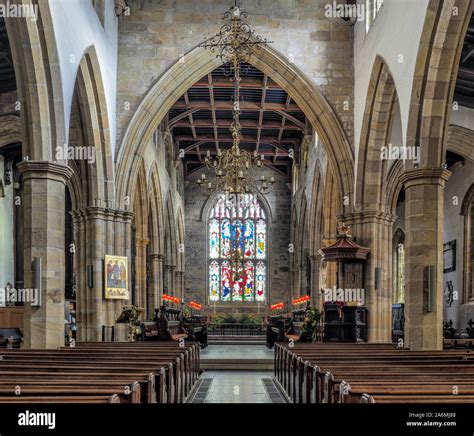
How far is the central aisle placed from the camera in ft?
32.4

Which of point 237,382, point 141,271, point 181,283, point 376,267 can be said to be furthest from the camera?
point 181,283

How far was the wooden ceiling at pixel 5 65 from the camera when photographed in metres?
13.5

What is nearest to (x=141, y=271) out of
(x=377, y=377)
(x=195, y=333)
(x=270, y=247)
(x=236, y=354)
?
(x=195, y=333)

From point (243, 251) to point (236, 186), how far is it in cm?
1633

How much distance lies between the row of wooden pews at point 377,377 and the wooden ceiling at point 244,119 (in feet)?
43.4

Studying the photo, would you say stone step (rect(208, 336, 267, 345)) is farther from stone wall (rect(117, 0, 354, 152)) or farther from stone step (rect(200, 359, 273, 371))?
stone wall (rect(117, 0, 354, 152))

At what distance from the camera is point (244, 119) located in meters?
27.4

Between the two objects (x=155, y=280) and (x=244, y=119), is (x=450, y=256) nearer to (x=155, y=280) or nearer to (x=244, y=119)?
(x=244, y=119)

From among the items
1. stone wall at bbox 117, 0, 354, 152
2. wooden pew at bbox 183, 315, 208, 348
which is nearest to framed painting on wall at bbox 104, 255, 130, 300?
wooden pew at bbox 183, 315, 208, 348

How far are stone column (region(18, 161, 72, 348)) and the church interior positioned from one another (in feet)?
0.10

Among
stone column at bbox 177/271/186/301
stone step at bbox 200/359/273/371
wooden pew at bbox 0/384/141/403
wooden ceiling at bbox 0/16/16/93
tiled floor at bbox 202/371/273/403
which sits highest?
wooden ceiling at bbox 0/16/16/93

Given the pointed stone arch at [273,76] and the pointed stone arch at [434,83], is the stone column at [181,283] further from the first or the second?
the pointed stone arch at [434,83]

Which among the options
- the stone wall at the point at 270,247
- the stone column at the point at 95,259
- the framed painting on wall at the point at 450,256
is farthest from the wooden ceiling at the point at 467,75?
the stone wall at the point at 270,247
